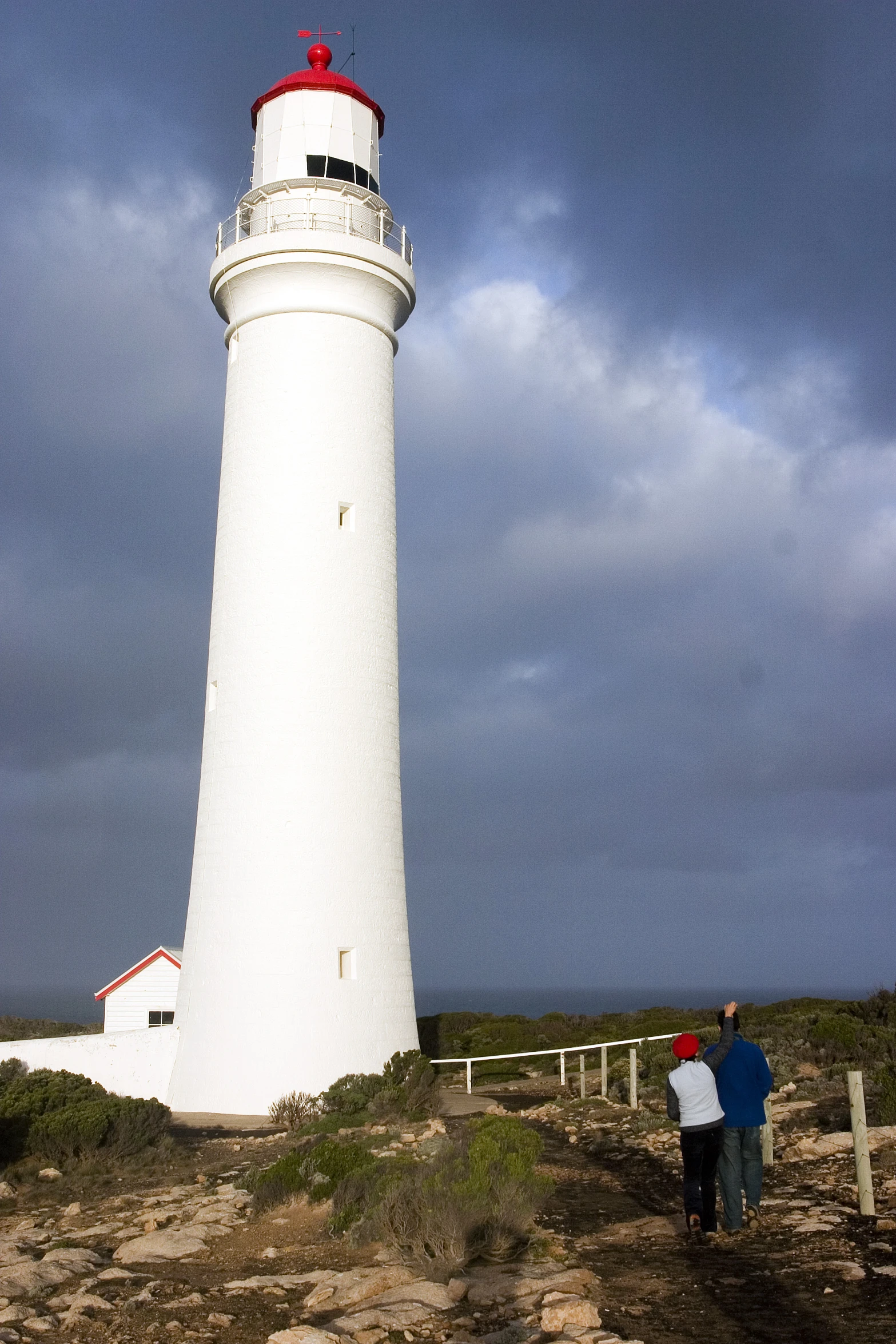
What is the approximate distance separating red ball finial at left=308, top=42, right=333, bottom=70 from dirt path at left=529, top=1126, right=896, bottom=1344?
18136 millimetres

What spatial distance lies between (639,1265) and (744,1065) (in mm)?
1692

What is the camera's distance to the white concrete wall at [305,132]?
1964 centimetres

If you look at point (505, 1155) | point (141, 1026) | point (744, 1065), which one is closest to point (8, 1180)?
point (505, 1155)

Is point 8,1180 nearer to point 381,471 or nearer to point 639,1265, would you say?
point 639,1265

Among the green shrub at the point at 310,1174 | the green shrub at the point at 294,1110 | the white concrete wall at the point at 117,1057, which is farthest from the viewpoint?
the white concrete wall at the point at 117,1057

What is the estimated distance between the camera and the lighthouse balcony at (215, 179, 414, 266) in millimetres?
19062

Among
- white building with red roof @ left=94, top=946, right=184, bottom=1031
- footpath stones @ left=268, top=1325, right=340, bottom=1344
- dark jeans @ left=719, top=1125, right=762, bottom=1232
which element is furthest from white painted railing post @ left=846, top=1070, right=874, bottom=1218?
white building with red roof @ left=94, top=946, right=184, bottom=1031

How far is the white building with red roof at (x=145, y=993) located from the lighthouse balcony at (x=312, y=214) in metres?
12.8

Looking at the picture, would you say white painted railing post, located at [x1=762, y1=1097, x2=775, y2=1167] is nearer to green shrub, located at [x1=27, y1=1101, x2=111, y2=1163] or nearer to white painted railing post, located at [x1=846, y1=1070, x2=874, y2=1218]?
white painted railing post, located at [x1=846, y1=1070, x2=874, y2=1218]

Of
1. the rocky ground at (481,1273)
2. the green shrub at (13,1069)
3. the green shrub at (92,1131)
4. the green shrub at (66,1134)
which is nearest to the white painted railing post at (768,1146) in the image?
the rocky ground at (481,1273)

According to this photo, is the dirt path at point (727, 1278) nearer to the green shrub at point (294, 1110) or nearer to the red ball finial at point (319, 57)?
the green shrub at point (294, 1110)

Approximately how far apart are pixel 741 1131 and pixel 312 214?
15.2 meters

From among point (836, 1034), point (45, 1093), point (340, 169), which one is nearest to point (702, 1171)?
point (45, 1093)

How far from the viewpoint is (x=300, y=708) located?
687 inches
